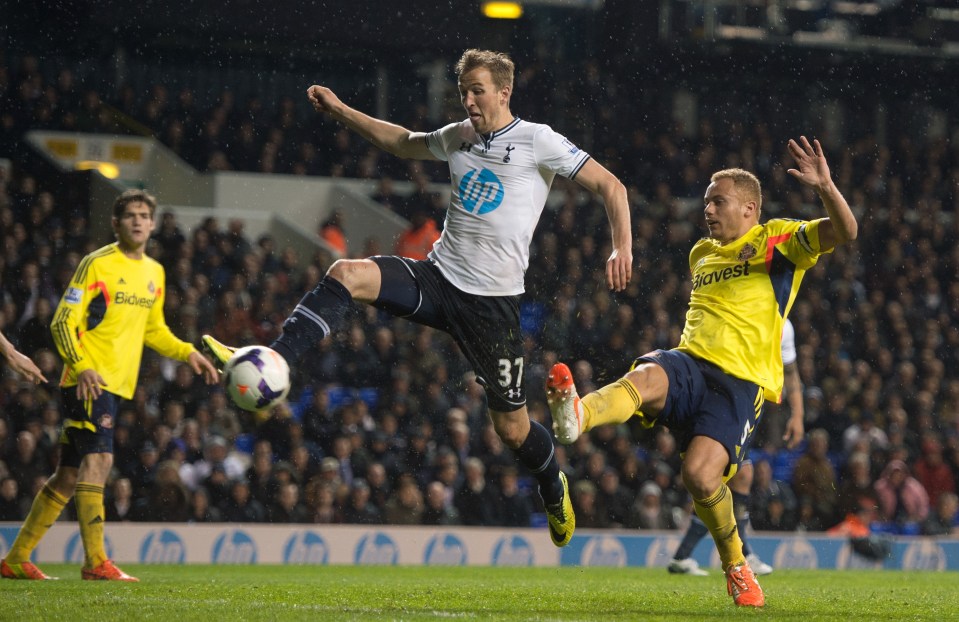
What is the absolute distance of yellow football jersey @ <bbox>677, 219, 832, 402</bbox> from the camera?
6.83 meters

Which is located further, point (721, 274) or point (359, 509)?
point (359, 509)

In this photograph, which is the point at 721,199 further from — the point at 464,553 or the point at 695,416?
the point at 464,553

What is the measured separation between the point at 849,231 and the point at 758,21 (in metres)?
16.3

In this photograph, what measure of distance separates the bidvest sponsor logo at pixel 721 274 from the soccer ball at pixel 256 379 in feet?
8.24

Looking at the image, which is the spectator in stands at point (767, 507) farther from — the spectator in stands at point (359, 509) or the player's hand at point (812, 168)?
the player's hand at point (812, 168)

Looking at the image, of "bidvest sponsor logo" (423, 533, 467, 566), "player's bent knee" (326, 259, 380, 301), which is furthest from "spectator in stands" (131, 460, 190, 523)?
"player's bent knee" (326, 259, 380, 301)

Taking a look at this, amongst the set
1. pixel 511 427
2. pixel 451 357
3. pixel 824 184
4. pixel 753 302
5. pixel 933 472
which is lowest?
pixel 933 472

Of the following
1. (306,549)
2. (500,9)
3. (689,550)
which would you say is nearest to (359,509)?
(306,549)

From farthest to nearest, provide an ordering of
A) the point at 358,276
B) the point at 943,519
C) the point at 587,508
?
the point at 943,519 → the point at 587,508 → the point at 358,276

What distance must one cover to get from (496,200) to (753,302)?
146 cm

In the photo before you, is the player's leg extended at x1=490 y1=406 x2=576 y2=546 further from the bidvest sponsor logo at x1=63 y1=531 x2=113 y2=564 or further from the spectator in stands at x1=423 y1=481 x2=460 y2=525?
the spectator in stands at x1=423 y1=481 x2=460 y2=525

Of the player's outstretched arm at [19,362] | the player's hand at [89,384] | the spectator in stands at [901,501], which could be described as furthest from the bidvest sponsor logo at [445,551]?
the player's outstretched arm at [19,362]

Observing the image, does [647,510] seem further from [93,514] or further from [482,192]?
[482,192]

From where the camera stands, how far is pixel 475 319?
6719mm
